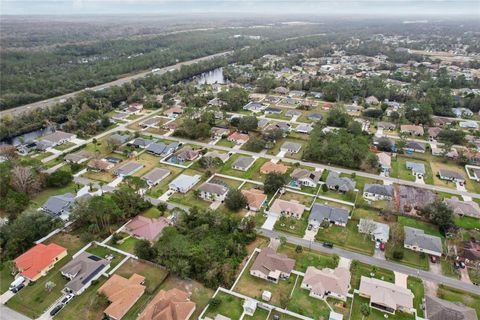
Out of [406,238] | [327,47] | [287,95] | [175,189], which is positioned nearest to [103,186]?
[175,189]

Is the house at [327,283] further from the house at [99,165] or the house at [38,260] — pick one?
the house at [99,165]

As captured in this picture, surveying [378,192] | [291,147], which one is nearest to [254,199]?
[378,192]

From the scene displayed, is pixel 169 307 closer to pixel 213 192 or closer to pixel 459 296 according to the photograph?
pixel 213 192

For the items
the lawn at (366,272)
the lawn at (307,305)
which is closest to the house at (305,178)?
the lawn at (366,272)

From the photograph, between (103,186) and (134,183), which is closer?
(134,183)

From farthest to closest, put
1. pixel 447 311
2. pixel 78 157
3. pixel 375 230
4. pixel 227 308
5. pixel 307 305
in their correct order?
pixel 78 157 < pixel 375 230 < pixel 307 305 < pixel 227 308 < pixel 447 311

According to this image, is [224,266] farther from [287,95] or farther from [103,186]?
[287,95]

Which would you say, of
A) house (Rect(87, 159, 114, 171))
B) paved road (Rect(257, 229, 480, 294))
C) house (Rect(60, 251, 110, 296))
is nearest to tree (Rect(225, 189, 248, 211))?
paved road (Rect(257, 229, 480, 294))
